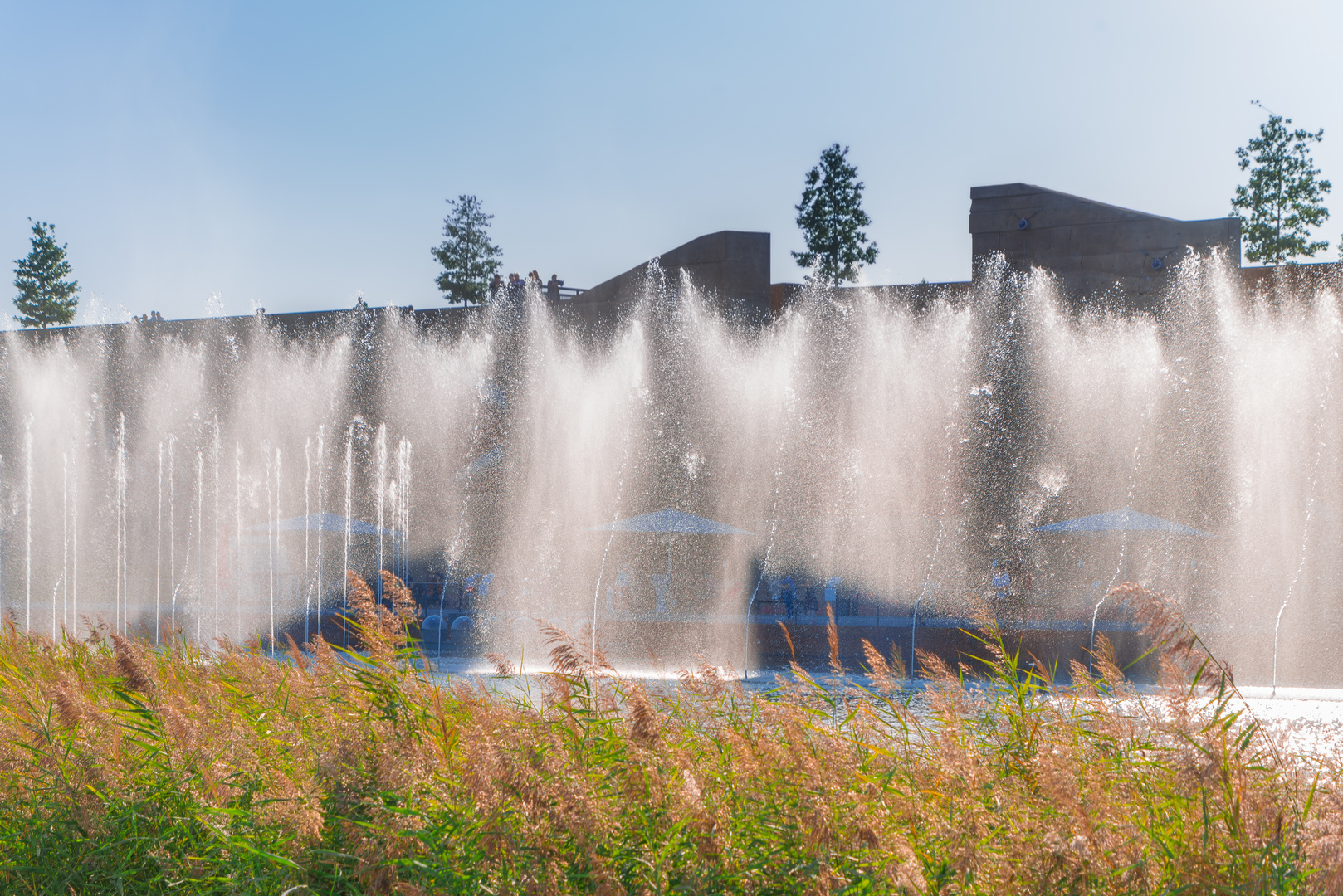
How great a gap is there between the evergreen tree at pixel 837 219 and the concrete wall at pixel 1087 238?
13.8 m

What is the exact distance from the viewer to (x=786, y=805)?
10.0 ft

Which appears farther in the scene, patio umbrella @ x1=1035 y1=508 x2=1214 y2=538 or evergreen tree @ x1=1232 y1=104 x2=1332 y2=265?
evergreen tree @ x1=1232 y1=104 x2=1332 y2=265

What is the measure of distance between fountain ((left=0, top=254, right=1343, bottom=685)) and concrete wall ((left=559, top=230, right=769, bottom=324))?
1.56ft

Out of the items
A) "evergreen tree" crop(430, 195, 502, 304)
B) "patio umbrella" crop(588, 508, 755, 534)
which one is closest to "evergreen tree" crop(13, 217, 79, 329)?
"evergreen tree" crop(430, 195, 502, 304)

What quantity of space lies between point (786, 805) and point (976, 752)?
0.75 meters

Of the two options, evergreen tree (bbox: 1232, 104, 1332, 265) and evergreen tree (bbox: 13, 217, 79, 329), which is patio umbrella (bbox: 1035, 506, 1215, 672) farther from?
evergreen tree (bbox: 13, 217, 79, 329)

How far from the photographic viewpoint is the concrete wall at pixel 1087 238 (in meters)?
22.2

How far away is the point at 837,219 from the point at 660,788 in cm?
3730

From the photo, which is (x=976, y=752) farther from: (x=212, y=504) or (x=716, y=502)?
(x=212, y=504)

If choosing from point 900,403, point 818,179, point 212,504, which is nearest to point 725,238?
point 900,403

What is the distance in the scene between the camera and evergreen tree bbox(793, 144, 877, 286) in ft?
126

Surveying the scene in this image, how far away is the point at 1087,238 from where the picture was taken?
75.9ft

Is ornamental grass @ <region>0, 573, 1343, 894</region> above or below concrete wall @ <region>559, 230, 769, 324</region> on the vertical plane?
below

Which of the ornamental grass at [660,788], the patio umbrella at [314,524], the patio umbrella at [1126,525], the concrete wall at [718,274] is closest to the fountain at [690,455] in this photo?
the patio umbrella at [314,524]
